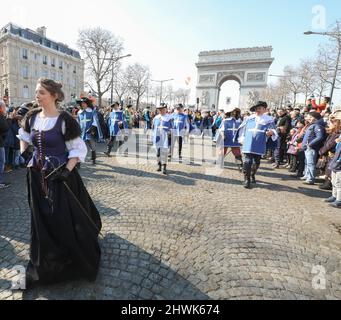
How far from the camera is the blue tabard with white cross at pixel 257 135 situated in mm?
6609

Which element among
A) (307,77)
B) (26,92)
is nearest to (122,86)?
(26,92)

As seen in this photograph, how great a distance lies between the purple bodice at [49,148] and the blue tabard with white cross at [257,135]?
16.8 ft

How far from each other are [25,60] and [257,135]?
6354 cm

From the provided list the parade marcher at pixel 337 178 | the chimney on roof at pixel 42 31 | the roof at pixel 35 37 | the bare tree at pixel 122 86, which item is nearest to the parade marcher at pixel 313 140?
the parade marcher at pixel 337 178

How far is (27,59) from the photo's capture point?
55.5 meters

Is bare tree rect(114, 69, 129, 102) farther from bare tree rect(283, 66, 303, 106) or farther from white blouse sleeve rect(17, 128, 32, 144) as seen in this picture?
white blouse sleeve rect(17, 128, 32, 144)

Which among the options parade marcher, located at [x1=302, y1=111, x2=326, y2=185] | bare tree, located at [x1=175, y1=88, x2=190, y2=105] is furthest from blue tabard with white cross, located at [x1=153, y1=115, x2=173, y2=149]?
bare tree, located at [x1=175, y1=88, x2=190, y2=105]

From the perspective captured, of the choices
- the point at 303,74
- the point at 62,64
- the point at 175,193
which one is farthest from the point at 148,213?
the point at 62,64

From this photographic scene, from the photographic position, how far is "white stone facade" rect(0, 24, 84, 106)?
2071 inches

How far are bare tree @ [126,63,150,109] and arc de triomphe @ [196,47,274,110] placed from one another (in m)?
13.7

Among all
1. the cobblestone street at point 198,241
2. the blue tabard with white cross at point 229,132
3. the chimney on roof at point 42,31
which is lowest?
the cobblestone street at point 198,241

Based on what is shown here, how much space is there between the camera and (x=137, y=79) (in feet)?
193

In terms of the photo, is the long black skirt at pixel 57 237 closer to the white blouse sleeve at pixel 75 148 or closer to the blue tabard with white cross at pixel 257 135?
the white blouse sleeve at pixel 75 148
